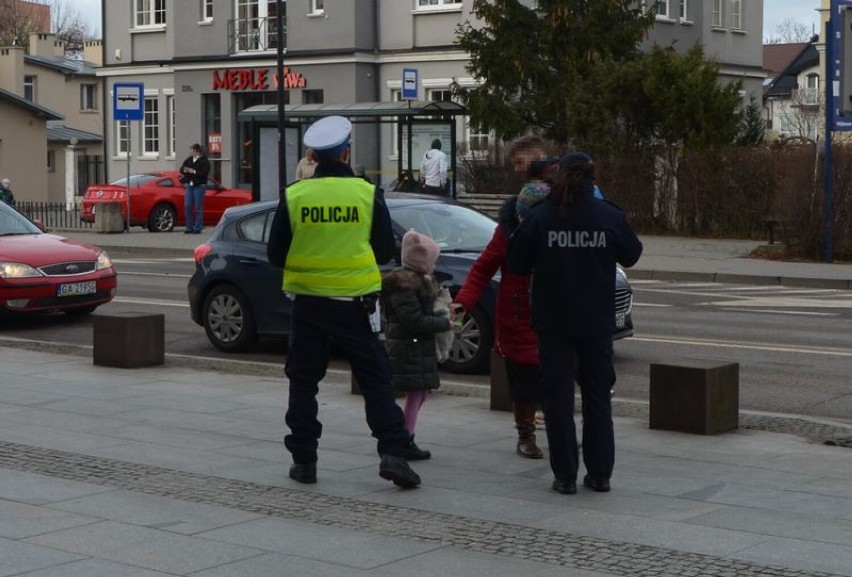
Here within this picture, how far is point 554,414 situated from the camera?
822 cm

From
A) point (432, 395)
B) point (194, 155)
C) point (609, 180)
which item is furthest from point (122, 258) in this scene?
point (432, 395)

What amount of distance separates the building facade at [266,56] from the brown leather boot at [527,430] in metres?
32.8

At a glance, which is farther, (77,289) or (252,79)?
(252,79)

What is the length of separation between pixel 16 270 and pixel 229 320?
3.33m

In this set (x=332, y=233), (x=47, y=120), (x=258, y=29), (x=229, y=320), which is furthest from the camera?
(x=47, y=120)

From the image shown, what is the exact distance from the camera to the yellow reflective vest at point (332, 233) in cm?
819

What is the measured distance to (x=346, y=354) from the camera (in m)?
8.35

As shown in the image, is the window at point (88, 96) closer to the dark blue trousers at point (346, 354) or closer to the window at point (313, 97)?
the window at point (313, 97)

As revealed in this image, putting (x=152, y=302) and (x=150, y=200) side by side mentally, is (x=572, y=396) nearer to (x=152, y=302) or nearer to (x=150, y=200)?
(x=152, y=302)

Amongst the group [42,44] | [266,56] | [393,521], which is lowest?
[393,521]

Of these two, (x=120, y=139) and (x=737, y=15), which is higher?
(x=737, y=15)

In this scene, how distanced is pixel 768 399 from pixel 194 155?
79.1ft

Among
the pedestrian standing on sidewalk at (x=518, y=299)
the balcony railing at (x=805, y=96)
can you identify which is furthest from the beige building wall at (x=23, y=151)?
the pedestrian standing on sidewalk at (x=518, y=299)

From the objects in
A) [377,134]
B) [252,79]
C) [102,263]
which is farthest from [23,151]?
[102,263]
